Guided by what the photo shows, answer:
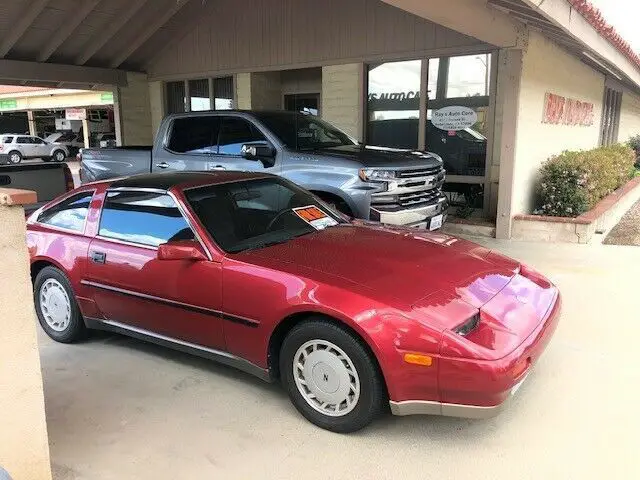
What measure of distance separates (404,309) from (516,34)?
635 cm

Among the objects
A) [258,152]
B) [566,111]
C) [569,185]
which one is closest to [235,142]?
[258,152]

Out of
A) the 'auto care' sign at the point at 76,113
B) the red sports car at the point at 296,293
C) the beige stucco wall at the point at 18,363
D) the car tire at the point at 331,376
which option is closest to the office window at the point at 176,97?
the red sports car at the point at 296,293

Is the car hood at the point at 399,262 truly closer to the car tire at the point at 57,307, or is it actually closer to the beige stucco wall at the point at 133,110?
the car tire at the point at 57,307

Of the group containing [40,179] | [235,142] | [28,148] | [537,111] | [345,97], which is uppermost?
[345,97]

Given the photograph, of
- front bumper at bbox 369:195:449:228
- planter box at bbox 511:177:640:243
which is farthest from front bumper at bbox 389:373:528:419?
planter box at bbox 511:177:640:243

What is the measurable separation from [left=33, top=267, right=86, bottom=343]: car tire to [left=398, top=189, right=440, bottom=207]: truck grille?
3.61 m

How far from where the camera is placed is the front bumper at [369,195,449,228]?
244 inches

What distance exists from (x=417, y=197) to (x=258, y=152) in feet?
6.57

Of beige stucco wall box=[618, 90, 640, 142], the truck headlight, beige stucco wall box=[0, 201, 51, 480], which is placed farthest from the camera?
beige stucco wall box=[618, 90, 640, 142]

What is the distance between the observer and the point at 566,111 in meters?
11.1

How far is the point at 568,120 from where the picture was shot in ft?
37.6

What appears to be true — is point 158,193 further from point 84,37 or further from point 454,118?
point 84,37

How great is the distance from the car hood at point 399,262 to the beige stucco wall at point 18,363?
1508 millimetres

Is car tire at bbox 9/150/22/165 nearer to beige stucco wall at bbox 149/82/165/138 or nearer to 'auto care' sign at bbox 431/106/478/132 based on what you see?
beige stucco wall at bbox 149/82/165/138
